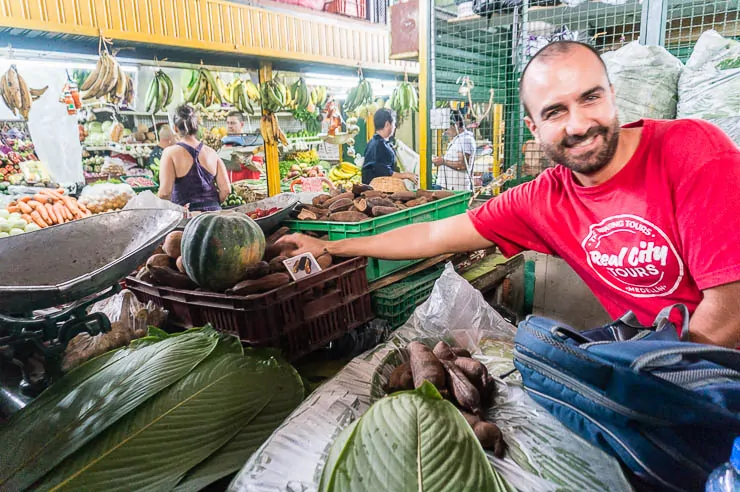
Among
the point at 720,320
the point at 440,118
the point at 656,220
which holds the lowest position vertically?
the point at 720,320

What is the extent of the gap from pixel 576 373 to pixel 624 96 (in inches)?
99.6

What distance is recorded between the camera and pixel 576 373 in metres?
0.89

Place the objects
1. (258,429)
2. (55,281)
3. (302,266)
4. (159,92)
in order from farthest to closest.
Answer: (159,92) → (302,266) → (55,281) → (258,429)

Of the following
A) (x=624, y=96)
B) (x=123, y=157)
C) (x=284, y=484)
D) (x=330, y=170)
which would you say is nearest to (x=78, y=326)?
(x=284, y=484)

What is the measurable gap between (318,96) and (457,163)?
374 cm

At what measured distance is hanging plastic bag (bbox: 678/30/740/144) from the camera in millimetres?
2424

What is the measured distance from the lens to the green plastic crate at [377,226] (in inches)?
81.7

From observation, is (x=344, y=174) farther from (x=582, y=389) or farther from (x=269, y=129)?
(x=582, y=389)

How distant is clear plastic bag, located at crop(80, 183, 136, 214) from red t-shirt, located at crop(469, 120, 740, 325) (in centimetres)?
443

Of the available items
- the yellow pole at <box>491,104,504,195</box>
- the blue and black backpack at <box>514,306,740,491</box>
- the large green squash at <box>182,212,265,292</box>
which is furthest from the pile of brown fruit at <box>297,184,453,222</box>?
the yellow pole at <box>491,104,504,195</box>

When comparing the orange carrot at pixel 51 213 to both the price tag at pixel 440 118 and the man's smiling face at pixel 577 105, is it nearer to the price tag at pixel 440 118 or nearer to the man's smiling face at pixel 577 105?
the price tag at pixel 440 118

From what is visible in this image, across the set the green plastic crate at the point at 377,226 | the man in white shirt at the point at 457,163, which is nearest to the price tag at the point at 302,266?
the green plastic crate at the point at 377,226

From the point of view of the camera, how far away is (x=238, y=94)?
5.77m

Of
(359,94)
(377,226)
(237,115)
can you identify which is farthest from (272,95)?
(377,226)
